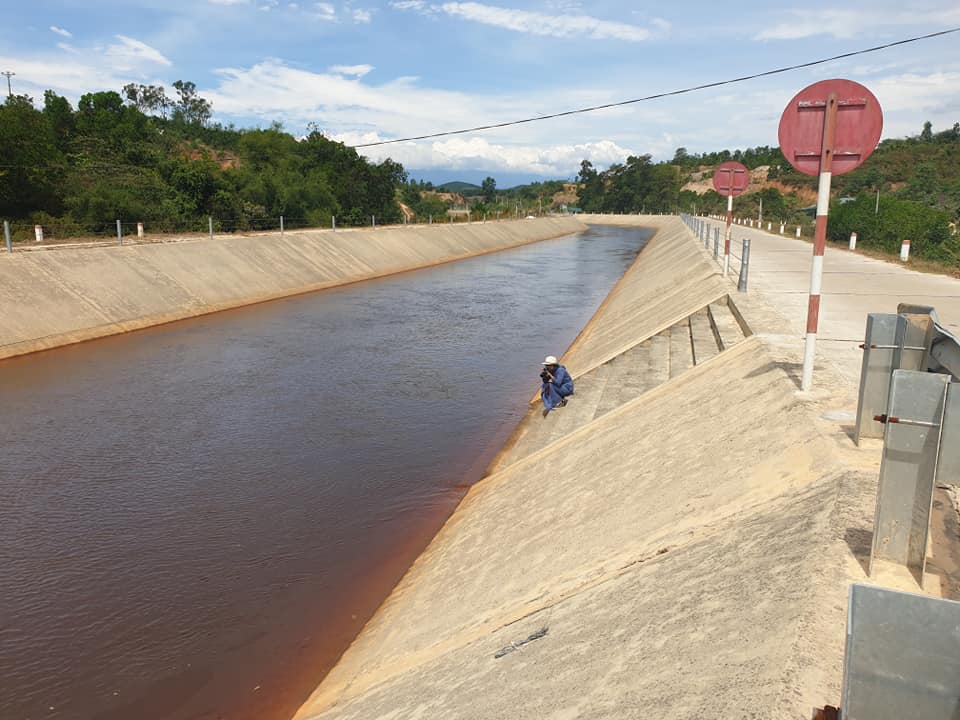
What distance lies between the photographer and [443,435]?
14133 mm

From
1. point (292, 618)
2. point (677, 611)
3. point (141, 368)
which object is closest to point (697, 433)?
point (677, 611)

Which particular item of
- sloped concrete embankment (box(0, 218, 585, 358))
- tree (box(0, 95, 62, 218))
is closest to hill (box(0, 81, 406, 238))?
tree (box(0, 95, 62, 218))

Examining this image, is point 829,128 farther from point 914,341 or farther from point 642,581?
point 642,581

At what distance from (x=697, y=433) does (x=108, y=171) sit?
4528cm

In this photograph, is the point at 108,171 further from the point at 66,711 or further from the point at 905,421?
the point at 905,421

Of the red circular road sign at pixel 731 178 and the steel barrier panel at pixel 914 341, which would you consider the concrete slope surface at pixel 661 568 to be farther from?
the red circular road sign at pixel 731 178

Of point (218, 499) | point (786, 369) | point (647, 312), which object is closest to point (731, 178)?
point (647, 312)

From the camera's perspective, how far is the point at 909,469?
4172mm

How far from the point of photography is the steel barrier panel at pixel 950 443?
393 cm

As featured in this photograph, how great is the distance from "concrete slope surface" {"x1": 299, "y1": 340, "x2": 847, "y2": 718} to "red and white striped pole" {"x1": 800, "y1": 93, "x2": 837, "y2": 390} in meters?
0.55

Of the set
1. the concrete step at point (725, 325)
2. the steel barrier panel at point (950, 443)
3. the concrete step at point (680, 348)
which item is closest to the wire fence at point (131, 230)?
the concrete step at point (680, 348)

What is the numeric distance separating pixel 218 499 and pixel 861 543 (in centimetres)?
959

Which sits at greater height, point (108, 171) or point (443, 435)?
point (108, 171)

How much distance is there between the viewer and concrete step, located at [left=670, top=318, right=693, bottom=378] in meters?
13.1
